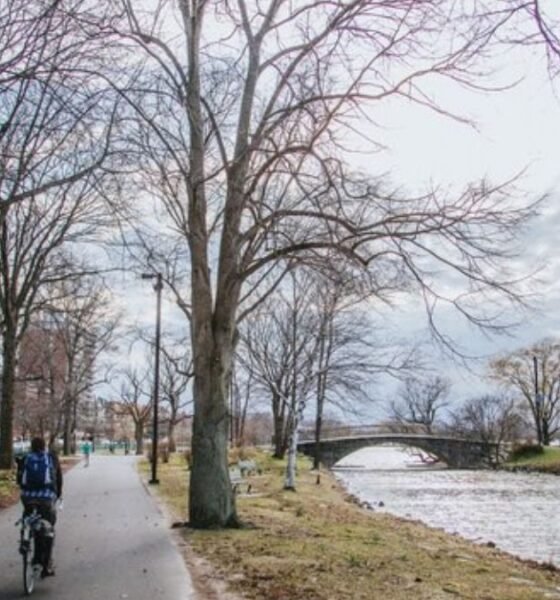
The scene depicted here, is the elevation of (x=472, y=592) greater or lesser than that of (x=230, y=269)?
lesser

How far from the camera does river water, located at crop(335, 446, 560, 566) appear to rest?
70.4 ft

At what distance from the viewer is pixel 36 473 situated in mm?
9938

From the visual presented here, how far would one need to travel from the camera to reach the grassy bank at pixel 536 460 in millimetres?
54531

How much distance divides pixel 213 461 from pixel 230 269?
367 cm

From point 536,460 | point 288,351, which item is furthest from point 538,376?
point 288,351

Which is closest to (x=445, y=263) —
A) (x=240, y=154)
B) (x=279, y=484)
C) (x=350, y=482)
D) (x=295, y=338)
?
(x=240, y=154)

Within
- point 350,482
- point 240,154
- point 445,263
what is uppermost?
point 240,154

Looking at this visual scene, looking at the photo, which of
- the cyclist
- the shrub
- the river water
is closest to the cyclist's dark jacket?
the cyclist

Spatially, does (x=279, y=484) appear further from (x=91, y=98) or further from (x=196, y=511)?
(x=91, y=98)

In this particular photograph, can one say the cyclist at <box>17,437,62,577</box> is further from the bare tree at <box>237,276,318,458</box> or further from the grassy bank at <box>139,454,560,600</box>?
the bare tree at <box>237,276,318,458</box>

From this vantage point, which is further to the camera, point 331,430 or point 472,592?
point 331,430

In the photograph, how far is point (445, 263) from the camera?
13.9 m

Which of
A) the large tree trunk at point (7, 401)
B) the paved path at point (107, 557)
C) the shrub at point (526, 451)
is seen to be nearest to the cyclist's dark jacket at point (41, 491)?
the paved path at point (107, 557)

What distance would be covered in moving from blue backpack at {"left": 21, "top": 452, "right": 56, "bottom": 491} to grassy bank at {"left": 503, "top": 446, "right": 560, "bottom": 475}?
47.1 meters
